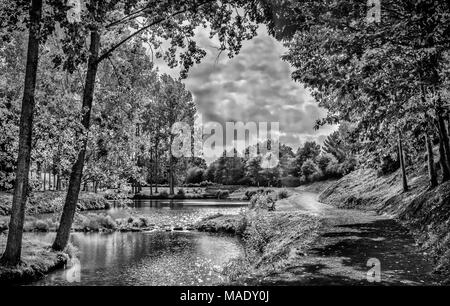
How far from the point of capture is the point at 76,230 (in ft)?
85.2

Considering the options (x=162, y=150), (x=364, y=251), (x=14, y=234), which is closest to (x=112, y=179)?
(x=14, y=234)

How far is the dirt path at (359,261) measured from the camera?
799 cm

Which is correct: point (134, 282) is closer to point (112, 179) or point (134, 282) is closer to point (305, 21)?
point (112, 179)

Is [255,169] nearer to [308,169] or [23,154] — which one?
[308,169]

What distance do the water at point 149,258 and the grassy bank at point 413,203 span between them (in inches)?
278

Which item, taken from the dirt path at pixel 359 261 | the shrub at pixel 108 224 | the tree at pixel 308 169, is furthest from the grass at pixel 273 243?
the tree at pixel 308 169

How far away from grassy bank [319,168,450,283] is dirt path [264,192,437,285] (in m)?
0.45

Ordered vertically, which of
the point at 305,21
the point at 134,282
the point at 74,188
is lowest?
the point at 134,282

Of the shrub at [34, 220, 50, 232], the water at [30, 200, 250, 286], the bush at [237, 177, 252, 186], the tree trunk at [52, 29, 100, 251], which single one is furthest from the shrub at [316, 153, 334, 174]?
the tree trunk at [52, 29, 100, 251]

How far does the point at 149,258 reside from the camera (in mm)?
17156

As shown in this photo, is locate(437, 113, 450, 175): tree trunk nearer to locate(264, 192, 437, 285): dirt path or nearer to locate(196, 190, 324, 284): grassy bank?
locate(264, 192, 437, 285): dirt path

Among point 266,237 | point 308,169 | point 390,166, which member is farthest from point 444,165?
point 308,169
